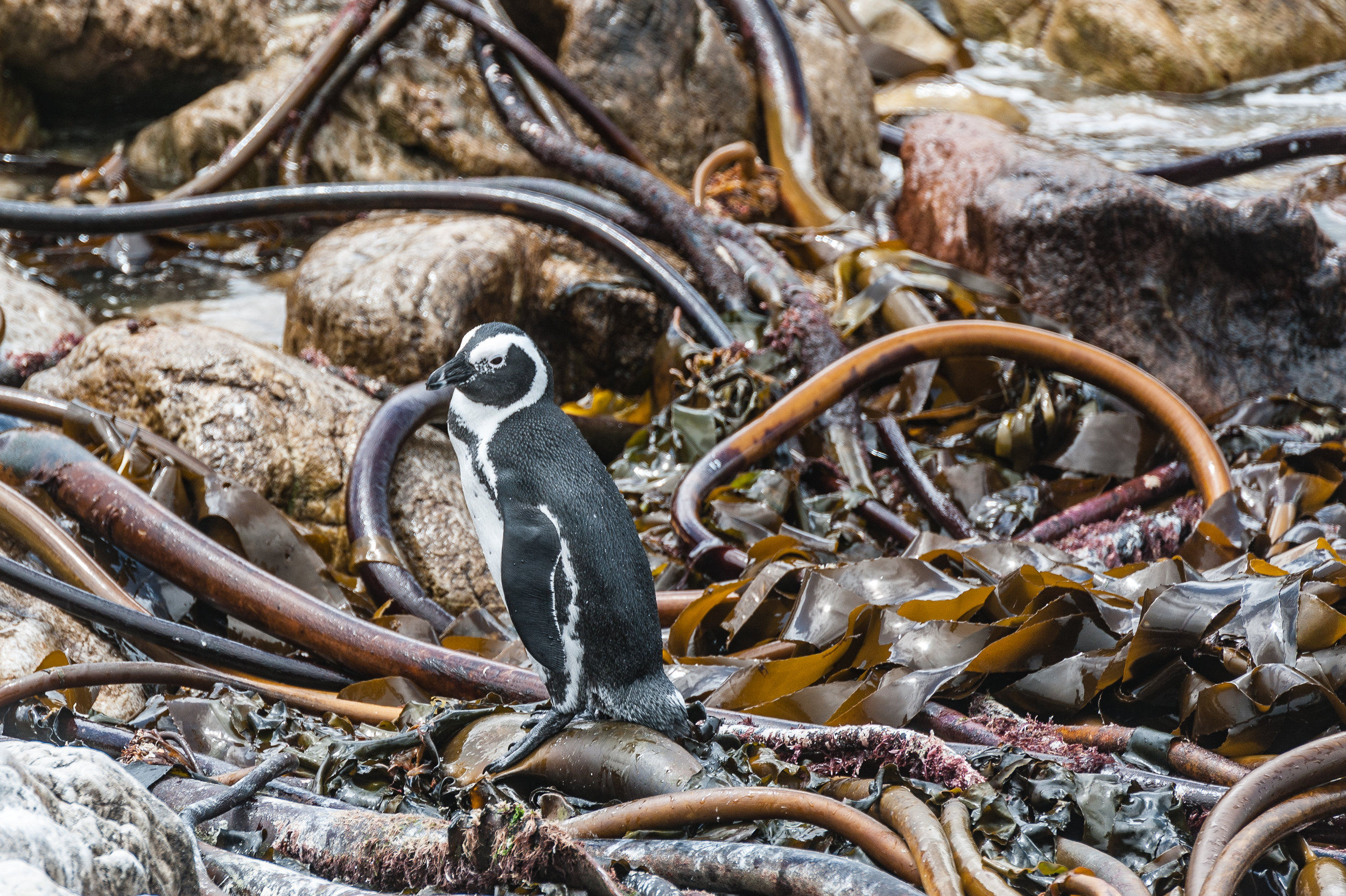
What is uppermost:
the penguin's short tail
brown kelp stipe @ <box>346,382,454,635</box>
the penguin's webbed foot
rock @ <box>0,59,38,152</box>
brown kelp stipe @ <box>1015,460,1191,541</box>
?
rock @ <box>0,59,38,152</box>

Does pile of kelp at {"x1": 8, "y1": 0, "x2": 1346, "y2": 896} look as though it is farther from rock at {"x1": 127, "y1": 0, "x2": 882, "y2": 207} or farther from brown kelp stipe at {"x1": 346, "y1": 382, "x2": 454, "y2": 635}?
rock at {"x1": 127, "y1": 0, "x2": 882, "y2": 207}

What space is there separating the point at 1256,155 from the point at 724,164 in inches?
130

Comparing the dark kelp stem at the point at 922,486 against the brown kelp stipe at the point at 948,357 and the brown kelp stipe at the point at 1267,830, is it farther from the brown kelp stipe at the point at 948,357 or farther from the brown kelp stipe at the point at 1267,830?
the brown kelp stipe at the point at 1267,830

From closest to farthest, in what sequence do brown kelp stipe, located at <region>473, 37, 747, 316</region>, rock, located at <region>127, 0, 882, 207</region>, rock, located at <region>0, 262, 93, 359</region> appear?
1. rock, located at <region>0, 262, 93, 359</region>
2. brown kelp stipe, located at <region>473, 37, 747, 316</region>
3. rock, located at <region>127, 0, 882, 207</region>

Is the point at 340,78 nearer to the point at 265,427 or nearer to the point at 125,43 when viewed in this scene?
the point at 125,43

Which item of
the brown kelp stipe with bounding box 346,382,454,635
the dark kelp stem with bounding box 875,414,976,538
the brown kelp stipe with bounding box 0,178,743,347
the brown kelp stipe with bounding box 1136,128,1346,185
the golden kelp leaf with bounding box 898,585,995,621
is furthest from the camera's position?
the brown kelp stipe with bounding box 1136,128,1346,185

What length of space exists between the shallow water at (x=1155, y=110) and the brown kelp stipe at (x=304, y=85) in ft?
19.0

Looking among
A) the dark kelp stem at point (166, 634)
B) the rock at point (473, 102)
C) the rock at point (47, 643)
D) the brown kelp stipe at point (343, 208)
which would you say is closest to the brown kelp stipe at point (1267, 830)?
the dark kelp stem at point (166, 634)

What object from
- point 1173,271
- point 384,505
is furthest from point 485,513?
point 1173,271

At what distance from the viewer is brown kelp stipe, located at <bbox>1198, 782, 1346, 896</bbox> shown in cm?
136

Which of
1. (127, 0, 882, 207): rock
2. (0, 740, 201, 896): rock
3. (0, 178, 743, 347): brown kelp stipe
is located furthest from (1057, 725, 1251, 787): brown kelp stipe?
(127, 0, 882, 207): rock

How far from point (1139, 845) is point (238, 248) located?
5.95 m

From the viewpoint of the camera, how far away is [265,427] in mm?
3688

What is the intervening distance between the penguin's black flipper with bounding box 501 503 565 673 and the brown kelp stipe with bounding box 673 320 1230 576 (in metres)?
1.56
